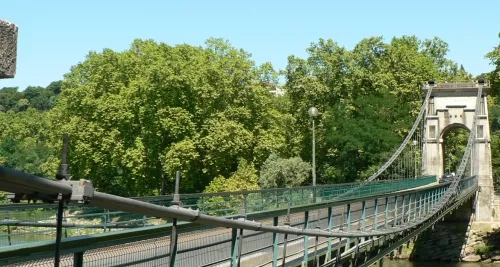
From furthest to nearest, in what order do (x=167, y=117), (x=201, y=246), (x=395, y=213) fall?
(x=167, y=117) → (x=395, y=213) → (x=201, y=246)

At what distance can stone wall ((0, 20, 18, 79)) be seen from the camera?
99.7 inches

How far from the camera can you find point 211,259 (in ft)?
25.2

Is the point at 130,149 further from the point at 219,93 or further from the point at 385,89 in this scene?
the point at 385,89

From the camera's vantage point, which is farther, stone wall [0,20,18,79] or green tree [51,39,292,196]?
green tree [51,39,292,196]

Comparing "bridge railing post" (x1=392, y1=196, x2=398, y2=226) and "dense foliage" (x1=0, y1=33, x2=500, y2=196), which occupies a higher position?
"dense foliage" (x1=0, y1=33, x2=500, y2=196)

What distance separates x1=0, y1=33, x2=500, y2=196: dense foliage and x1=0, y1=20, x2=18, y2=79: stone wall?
4056 cm

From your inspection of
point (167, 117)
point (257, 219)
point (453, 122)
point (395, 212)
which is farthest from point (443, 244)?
point (257, 219)

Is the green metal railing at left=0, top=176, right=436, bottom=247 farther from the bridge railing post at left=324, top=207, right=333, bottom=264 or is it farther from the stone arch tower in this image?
the stone arch tower

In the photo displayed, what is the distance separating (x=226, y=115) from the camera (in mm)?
46781

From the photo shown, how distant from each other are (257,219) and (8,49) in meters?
8.42

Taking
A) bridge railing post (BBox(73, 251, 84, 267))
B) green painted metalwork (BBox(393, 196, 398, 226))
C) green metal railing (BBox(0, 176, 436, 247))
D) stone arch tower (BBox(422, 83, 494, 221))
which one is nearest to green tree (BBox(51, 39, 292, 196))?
stone arch tower (BBox(422, 83, 494, 221))

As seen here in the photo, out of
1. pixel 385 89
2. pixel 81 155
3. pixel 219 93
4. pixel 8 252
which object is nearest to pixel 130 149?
pixel 81 155

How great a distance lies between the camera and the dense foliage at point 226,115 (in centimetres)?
4556

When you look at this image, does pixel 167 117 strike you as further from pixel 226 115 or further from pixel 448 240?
pixel 448 240
